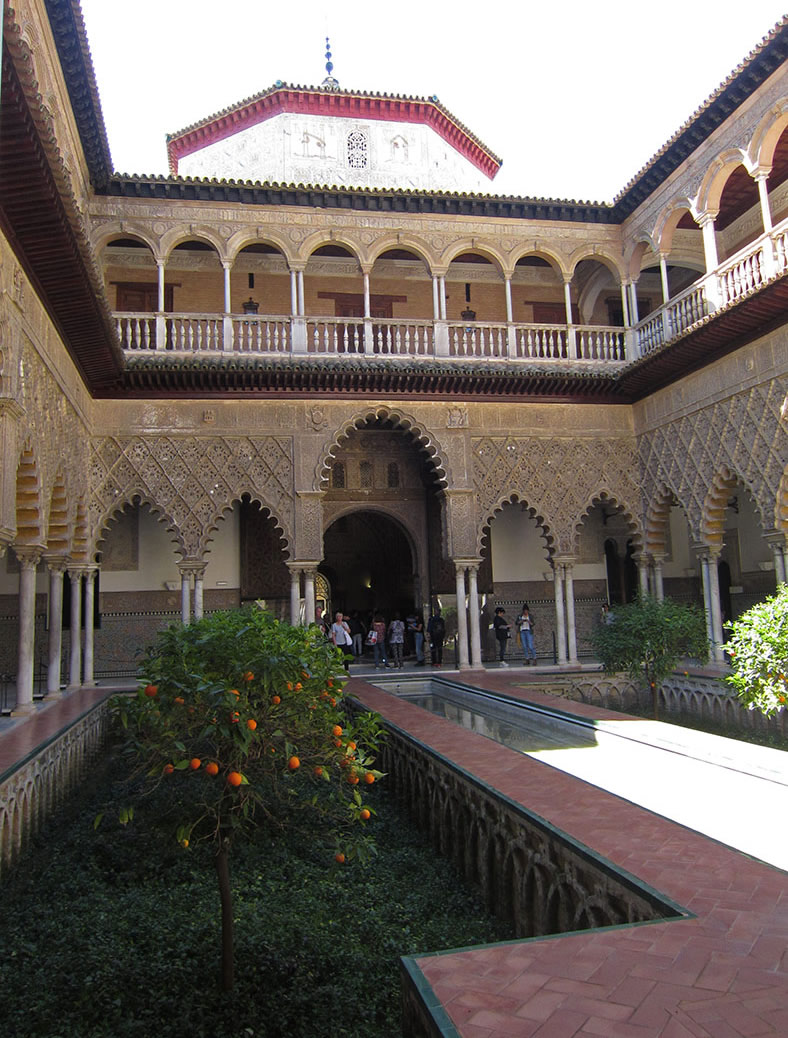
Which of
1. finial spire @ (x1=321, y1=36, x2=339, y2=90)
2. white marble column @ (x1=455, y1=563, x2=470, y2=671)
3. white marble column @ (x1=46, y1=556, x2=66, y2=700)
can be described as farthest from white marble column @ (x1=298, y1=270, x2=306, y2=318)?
finial spire @ (x1=321, y1=36, x2=339, y2=90)

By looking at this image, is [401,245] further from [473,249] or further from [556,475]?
[556,475]

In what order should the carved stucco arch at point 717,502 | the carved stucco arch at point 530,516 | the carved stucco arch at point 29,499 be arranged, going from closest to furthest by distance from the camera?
the carved stucco arch at point 29,499 → the carved stucco arch at point 717,502 → the carved stucco arch at point 530,516

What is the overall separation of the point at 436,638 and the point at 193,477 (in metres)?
5.20

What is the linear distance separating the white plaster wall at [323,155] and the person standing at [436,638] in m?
9.39

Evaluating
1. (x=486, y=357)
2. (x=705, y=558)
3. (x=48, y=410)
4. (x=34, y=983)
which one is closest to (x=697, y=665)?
(x=705, y=558)

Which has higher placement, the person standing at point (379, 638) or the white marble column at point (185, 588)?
the white marble column at point (185, 588)

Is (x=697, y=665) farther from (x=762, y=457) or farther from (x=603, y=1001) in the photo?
(x=603, y=1001)

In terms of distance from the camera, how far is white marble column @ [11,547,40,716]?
892cm

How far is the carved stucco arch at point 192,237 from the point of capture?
42.9ft

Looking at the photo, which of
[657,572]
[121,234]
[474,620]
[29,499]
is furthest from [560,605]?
[121,234]

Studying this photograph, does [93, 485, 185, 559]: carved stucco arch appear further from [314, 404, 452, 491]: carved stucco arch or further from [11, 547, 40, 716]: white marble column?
[11, 547, 40, 716]: white marble column

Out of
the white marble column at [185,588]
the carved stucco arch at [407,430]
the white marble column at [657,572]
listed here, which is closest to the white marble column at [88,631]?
the white marble column at [185,588]

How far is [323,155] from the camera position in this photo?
17391 millimetres

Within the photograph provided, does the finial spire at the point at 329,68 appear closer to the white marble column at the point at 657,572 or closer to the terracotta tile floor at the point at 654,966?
the white marble column at the point at 657,572
